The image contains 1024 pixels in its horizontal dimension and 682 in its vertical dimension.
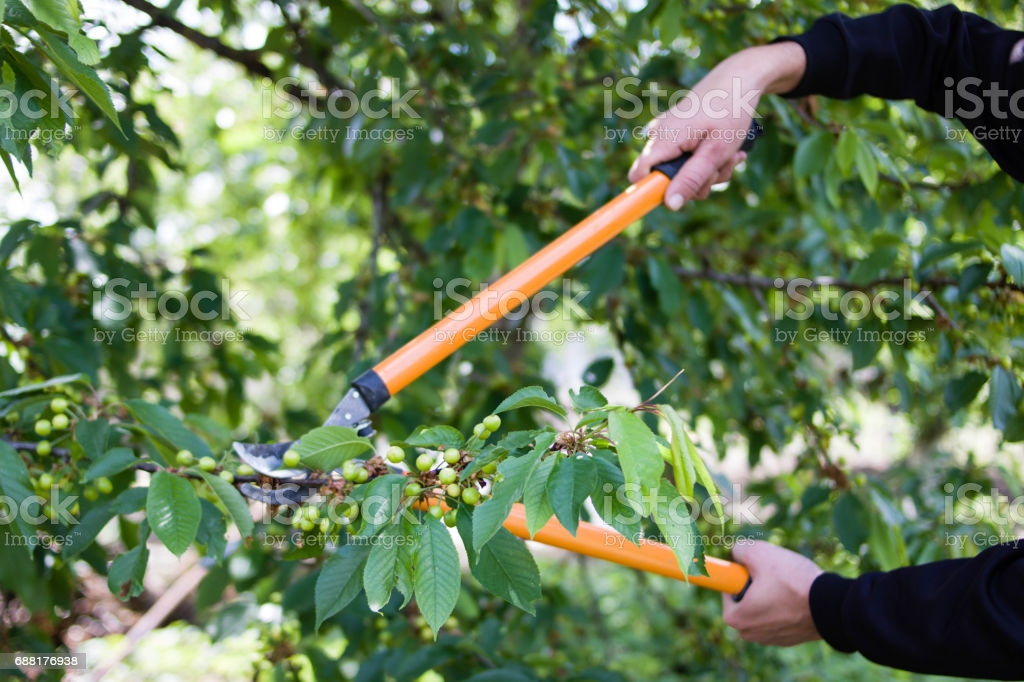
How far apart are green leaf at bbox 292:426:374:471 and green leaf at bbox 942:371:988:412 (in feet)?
5.49

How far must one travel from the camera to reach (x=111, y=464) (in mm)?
1348

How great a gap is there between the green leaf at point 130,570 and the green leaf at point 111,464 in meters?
0.14

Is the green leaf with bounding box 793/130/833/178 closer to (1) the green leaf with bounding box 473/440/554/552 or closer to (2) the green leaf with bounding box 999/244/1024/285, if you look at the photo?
(2) the green leaf with bounding box 999/244/1024/285

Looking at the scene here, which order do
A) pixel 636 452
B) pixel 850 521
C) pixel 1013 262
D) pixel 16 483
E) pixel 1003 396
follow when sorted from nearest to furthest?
pixel 636 452 → pixel 16 483 → pixel 1013 262 → pixel 1003 396 → pixel 850 521

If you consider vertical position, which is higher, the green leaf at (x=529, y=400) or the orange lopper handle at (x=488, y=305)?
the orange lopper handle at (x=488, y=305)

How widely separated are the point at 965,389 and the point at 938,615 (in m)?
0.91

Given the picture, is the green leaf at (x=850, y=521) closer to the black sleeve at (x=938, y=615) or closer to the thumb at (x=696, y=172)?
the black sleeve at (x=938, y=615)

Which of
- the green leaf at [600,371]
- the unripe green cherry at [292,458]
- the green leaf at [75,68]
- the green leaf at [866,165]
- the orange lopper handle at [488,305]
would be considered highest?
the green leaf at [75,68]

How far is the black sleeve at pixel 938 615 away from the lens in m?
1.31

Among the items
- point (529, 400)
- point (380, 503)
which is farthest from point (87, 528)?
point (529, 400)

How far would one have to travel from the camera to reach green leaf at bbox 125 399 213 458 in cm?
151

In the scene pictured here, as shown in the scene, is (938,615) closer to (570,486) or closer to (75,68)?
(570,486)

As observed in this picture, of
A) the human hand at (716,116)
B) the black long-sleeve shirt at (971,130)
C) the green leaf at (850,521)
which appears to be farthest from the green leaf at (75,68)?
the green leaf at (850,521)

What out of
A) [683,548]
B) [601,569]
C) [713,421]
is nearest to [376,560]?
[683,548]
